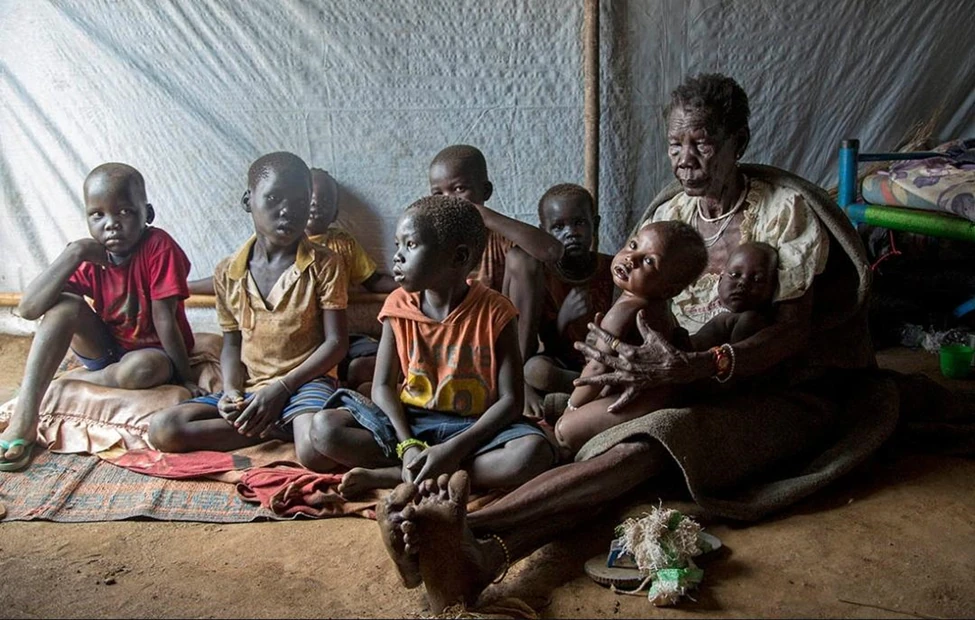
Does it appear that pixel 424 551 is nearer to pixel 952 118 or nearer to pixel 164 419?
pixel 164 419

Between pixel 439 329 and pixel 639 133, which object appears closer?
pixel 439 329

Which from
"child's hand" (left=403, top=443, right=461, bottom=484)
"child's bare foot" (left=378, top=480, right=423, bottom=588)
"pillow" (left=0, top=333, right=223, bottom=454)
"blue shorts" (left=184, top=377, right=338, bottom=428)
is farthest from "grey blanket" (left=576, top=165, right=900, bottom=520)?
"pillow" (left=0, top=333, right=223, bottom=454)

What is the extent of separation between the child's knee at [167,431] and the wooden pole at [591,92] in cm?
184

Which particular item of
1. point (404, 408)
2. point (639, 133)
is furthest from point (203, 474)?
point (639, 133)

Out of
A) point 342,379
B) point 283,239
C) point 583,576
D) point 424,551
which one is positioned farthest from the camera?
point 342,379

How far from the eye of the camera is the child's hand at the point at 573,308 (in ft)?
11.1

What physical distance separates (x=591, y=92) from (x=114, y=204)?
2.03 metres

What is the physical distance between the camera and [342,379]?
3402mm

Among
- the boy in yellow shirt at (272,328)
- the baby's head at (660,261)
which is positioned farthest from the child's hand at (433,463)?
the baby's head at (660,261)

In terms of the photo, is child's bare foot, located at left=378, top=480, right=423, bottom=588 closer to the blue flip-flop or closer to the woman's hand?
the woman's hand

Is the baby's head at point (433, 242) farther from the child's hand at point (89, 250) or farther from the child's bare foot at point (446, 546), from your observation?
the child's hand at point (89, 250)

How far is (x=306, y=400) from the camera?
288 cm

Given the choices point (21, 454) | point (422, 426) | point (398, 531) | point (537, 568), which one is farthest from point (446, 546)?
point (21, 454)

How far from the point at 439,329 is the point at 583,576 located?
81 cm
